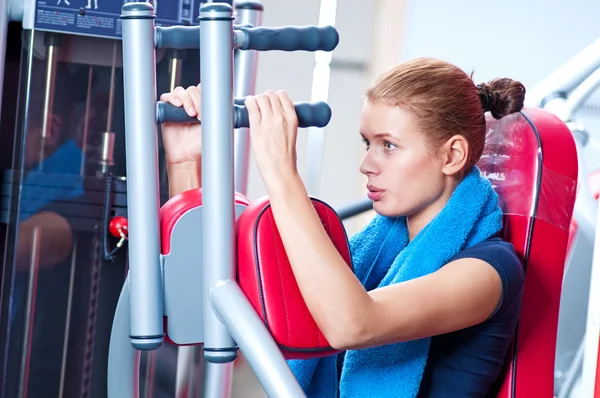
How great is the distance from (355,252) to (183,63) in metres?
0.88

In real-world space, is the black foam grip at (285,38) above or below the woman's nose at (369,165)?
above

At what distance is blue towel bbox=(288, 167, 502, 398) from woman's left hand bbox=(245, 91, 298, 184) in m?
0.29

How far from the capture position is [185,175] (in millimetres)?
1200

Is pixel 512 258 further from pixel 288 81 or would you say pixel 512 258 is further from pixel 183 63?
pixel 288 81

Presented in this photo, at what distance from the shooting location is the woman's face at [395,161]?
3.43 ft

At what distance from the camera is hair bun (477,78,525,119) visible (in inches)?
45.4

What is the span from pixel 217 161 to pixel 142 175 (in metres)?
0.10

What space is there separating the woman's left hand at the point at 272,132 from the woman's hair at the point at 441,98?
0.75ft

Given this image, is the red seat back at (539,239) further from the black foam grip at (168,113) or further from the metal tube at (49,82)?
the metal tube at (49,82)

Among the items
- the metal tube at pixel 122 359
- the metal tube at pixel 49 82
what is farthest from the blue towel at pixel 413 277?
the metal tube at pixel 49 82

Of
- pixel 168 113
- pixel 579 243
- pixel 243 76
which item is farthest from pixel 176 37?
pixel 579 243

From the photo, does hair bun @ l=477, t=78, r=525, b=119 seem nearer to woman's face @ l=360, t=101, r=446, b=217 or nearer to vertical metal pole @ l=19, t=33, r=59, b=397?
woman's face @ l=360, t=101, r=446, b=217

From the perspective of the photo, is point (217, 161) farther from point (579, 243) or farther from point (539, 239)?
point (579, 243)

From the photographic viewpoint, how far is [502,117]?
46.8 inches
